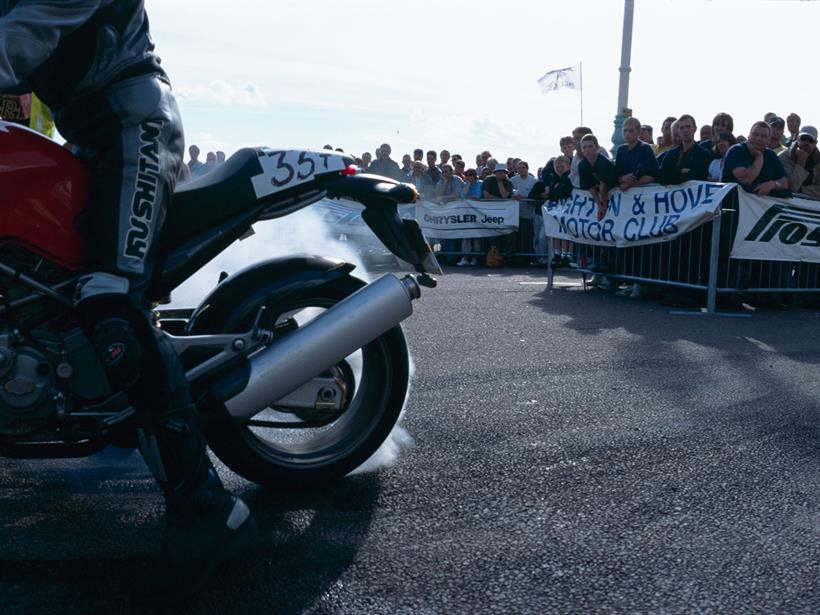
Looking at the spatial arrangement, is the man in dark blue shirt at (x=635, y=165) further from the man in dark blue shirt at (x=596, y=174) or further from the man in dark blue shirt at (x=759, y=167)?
the man in dark blue shirt at (x=759, y=167)

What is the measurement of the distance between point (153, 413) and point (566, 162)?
35.9 ft

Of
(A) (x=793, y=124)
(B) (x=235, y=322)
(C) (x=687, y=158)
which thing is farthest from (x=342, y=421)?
(A) (x=793, y=124)

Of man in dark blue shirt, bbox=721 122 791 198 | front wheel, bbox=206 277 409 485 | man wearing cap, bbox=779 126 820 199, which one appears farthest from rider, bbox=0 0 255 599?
man wearing cap, bbox=779 126 820 199

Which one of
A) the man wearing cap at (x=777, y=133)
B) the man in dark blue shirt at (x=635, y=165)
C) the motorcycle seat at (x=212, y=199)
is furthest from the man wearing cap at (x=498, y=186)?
the motorcycle seat at (x=212, y=199)

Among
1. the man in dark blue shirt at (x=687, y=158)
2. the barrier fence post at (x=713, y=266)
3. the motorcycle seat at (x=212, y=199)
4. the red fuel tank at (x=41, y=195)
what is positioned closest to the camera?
the red fuel tank at (x=41, y=195)

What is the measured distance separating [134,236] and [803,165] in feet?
28.9

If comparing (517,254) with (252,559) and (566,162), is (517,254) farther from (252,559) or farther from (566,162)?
(252,559)

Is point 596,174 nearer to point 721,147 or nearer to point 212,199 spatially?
point 721,147

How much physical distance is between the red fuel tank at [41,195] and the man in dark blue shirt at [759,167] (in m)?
7.95

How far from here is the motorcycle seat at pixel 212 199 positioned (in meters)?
3.15

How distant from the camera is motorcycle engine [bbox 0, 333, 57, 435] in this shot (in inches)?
114

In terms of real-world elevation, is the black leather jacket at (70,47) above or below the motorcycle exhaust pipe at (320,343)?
above

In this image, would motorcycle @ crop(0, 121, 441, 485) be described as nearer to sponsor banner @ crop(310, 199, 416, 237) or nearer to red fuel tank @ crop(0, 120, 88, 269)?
red fuel tank @ crop(0, 120, 88, 269)

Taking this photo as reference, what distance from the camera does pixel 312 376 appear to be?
3.24 metres
